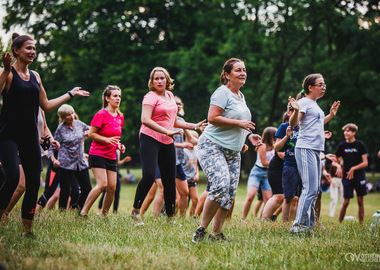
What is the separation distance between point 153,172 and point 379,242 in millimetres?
3085

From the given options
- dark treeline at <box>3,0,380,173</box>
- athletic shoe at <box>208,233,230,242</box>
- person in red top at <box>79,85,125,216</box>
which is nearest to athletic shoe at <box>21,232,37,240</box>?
athletic shoe at <box>208,233,230,242</box>

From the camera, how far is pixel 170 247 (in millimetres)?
4863

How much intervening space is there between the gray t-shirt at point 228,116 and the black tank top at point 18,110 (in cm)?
205

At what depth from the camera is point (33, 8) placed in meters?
25.4

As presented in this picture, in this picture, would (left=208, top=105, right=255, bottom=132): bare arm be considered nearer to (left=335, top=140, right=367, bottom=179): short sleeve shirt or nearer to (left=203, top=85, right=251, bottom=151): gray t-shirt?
(left=203, top=85, right=251, bottom=151): gray t-shirt

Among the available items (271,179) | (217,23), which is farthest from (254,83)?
(271,179)

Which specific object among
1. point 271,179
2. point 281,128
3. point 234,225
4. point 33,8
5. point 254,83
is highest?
point 33,8

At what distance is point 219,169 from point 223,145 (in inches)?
11.7

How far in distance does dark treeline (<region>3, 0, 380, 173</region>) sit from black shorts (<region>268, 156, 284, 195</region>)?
1641cm

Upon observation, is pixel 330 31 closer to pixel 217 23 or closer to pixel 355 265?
pixel 217 23

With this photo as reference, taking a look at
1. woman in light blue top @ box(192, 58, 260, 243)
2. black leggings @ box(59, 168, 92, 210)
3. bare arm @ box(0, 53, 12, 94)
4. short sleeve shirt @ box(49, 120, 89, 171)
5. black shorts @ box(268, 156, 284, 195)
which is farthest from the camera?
short sleeve shirt @ box(49, 120, 89, 171)

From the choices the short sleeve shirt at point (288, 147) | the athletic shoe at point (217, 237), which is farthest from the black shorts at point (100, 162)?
the short sleeve shirt at point (288, 147)

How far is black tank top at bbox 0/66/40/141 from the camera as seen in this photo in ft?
16.2

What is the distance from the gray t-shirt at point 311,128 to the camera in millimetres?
6145
